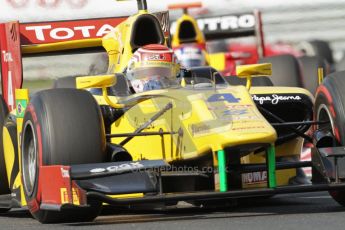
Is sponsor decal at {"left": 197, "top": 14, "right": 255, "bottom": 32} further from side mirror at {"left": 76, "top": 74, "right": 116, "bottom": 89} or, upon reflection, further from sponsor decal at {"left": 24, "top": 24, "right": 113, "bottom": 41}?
side mirror at {"left": 76, "top": 74, "right": 116, "bottom": 89}

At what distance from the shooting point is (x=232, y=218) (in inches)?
293

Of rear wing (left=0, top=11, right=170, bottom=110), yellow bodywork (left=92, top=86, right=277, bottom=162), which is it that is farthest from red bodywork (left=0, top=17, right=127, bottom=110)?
yellow bodywork (left=92, top=86, right=277, bottom=162)

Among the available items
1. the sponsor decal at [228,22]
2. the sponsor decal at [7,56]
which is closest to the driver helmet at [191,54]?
the sponsor decal at [228,22]

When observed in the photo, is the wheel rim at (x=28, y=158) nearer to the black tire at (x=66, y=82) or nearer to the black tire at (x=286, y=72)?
the black tire at (x=66, y=82)

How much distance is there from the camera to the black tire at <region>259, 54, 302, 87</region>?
13594mm

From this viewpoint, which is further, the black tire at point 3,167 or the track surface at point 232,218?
the black tire at point 3,167

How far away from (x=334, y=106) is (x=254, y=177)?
3.11 ft

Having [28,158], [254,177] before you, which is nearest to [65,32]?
[28,158]

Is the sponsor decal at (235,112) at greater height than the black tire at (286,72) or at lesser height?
greater

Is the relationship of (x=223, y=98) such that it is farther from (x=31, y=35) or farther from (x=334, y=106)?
(x=31, y=35)

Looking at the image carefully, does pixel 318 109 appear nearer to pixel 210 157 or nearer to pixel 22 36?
pixel 210 157

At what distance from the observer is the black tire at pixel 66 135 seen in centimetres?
745

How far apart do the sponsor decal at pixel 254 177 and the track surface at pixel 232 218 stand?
239 millimetres

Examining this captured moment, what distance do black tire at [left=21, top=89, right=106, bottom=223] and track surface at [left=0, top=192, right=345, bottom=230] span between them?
11 centimetres
